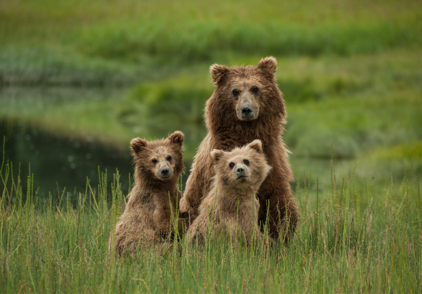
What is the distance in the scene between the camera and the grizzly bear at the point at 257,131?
541cm

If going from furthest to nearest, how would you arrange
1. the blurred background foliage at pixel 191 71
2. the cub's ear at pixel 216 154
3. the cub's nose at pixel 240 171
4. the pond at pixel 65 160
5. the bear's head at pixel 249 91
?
the blurred background foliage at pixel 191 71 < the pond at pixel 65 160 < the bear's head at pixel 249 91 < the cub's ear at pixel 216 154 < the cub's nose at pixel 240 171

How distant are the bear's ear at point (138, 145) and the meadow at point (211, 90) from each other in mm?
933

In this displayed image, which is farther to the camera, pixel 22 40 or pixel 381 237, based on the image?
pixel 22 40

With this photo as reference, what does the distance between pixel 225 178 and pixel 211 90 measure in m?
13.3

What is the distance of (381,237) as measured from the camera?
6.02 m

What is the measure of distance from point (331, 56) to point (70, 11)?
40.0 ft

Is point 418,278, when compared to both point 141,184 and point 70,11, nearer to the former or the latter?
point 141,184

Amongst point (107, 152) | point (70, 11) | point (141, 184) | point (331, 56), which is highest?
point (70, 11)

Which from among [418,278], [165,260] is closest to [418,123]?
[418,278]

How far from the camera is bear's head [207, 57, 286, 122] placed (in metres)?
5.32

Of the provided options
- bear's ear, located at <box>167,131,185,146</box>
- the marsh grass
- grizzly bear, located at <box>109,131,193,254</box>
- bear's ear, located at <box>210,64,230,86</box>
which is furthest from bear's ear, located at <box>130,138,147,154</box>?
bear's ear, located at <box>210,64,230,86</box>

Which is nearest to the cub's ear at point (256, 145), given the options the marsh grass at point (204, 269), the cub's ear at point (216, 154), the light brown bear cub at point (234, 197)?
the light brown bear cub at point (234, 197)

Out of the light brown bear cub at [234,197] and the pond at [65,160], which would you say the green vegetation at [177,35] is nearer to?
the pond at [65,160]

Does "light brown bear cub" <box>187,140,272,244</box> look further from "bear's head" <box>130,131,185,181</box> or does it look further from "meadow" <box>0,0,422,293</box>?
"bear's head" <box>130,131,185,181</box>
